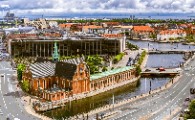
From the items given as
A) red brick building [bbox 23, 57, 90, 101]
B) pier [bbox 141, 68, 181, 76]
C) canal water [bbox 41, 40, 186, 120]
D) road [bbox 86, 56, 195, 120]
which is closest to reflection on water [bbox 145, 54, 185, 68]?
pier [bbox 141, 68, 181, 76]

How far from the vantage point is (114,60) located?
118 metres

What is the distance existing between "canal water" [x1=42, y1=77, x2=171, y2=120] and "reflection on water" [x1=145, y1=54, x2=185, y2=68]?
→ 21054 mm

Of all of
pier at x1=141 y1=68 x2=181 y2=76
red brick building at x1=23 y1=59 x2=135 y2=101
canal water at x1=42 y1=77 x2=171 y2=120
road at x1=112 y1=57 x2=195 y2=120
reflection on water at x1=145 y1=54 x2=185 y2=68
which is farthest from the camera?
reflection on water at x1=145 y1=54 x2=185 y2=68

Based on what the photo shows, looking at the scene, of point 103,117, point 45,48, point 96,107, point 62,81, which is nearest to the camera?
point 103,117

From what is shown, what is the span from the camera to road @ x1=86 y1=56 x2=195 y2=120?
2448 inches

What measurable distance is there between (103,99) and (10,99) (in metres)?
16.5

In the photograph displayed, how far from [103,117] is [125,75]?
30.7 metres

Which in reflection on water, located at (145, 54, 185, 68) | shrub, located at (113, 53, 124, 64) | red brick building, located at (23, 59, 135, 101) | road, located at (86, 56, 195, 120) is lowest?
reflection on water, located at (145, 54, 185, 68)

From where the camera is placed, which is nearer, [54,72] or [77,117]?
[77,117]

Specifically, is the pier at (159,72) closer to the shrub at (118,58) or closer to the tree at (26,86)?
the shrub at (118,58)

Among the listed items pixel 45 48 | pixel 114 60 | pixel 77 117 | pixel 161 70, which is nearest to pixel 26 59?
pixel 45 48

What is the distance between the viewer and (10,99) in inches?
2847

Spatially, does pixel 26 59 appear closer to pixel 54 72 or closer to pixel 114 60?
pixel 114 60

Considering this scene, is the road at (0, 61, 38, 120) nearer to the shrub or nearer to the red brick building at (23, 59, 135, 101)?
the red brick building at (23, 59, 135, 101)
